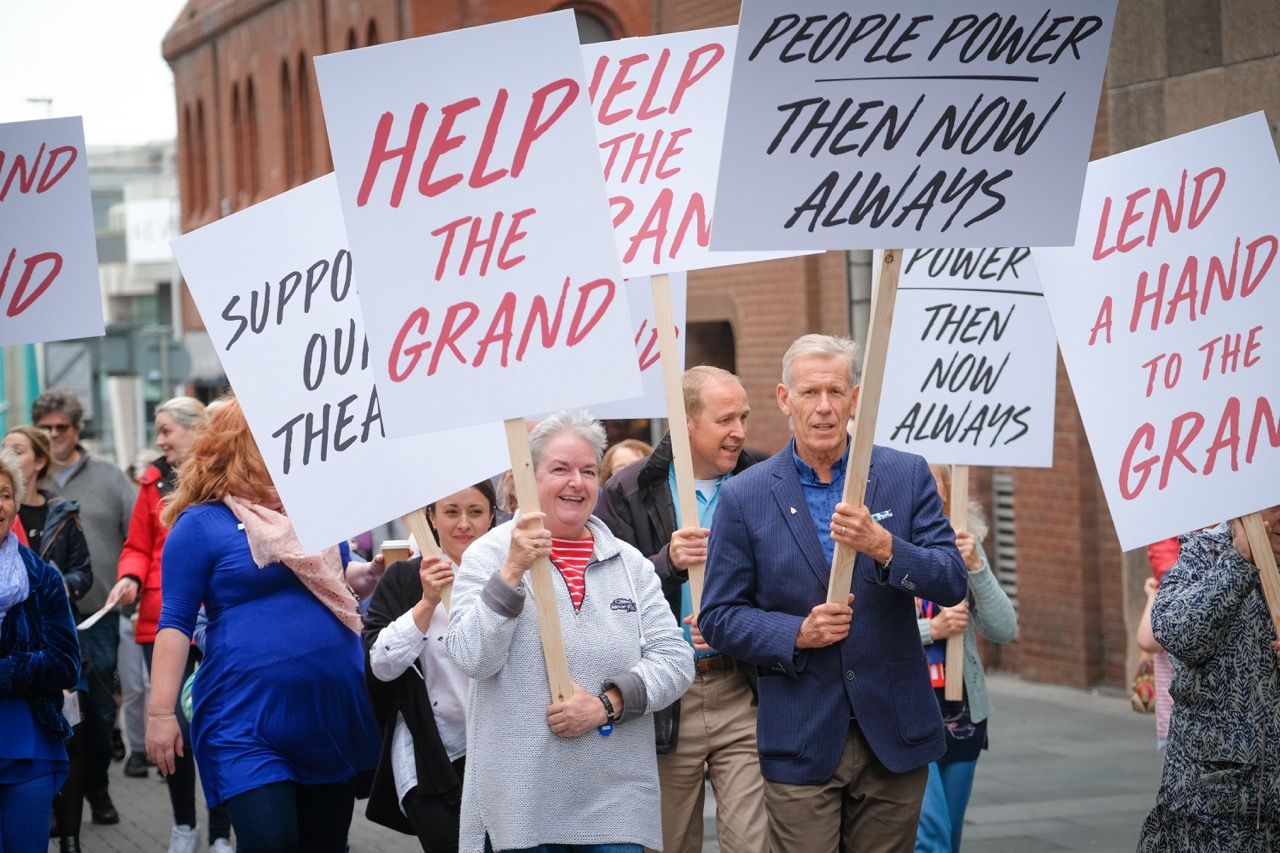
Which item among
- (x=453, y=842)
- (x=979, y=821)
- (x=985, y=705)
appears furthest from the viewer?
(x=979, y=821)

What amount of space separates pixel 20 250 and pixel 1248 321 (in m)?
4.32

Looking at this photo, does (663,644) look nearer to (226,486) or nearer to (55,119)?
(226,486)

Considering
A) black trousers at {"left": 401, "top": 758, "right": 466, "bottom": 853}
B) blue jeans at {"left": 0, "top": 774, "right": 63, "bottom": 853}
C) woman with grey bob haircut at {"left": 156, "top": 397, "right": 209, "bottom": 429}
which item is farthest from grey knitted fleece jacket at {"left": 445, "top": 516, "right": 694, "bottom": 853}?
woman with grey bob haircut at {"left": 156, "top": 397, "right": 209, "bottom": 429}

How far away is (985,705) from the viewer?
22.3 ft

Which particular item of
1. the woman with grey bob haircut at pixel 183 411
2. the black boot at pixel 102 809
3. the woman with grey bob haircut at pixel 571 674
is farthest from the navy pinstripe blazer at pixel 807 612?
the black boot at pixel 102 809

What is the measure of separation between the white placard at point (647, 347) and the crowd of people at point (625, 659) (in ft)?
1.63

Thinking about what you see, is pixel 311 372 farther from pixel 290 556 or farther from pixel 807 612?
pixel 807 612

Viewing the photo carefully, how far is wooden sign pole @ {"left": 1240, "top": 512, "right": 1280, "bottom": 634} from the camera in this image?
17.6ft

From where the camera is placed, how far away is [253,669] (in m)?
5.89

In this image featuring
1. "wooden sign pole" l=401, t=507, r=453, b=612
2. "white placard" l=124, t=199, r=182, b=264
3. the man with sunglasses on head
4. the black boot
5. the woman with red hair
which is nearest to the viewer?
"wooden sign pole" l=401, t=507, r=453, b=612

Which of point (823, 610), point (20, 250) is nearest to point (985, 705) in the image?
point (823, 610)

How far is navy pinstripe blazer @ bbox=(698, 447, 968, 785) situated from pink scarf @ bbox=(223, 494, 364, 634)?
4.18 feet

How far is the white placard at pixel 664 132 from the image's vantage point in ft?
22.2

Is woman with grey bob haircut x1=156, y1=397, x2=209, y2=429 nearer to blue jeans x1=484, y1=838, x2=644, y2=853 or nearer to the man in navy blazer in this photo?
the man in navy blazer
